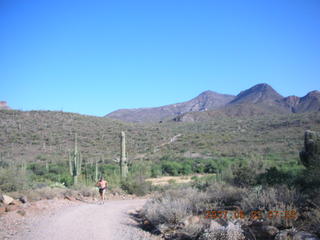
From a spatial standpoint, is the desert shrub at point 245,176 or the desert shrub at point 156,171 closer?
the desert shrub at point 245,176

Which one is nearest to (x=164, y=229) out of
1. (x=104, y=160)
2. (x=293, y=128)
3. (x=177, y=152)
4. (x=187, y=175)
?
(x=187, y=175)

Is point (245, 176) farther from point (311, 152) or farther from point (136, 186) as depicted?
point (136, 186)

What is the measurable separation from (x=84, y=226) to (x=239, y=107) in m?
85.3

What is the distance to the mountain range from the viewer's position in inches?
3472

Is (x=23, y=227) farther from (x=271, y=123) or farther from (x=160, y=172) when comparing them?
(x=271, y=123)

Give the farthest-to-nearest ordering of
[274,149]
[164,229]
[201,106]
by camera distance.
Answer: [201,106], [274,149], [164,229]

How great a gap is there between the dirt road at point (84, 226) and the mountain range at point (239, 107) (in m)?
72.2

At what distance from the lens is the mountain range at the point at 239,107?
8819 cm

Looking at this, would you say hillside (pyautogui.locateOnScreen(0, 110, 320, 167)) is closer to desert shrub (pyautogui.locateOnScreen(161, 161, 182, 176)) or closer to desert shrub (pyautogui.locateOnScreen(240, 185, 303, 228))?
desert shrub (pyautogui.locateOnScreen(161, 161, 182, 176))

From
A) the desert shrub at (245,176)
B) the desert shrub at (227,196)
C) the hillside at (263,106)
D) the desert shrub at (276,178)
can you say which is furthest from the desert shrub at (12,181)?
the hillside at (263,106)

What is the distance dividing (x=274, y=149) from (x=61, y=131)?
2823 centimetres

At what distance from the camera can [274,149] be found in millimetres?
38000

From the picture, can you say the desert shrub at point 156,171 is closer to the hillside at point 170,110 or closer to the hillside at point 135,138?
the hillside at point 135,138

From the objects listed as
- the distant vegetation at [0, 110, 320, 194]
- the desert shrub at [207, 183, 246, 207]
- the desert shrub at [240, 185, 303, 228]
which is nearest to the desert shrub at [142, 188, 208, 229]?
the desert shrub at [207, 183, 246, 207]
